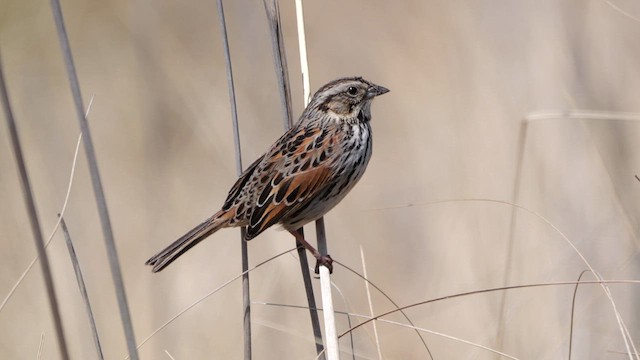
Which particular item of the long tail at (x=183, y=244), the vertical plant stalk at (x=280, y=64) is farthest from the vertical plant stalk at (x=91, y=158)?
the long tail at (x=183, y=244)

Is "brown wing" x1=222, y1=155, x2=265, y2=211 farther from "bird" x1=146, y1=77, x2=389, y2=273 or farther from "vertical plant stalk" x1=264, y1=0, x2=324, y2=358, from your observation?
"vertical plant stalk" x1=264, y1=0, x2=324, y2=358

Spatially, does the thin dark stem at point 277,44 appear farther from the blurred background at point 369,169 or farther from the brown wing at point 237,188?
the blurred background at point 369,169

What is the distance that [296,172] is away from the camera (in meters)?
3.56

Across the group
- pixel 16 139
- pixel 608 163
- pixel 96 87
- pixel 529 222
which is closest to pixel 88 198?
pixel 96 87

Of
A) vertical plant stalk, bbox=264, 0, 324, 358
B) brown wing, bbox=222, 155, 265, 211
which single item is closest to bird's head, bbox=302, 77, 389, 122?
brown wing, bbox=222, 155, 265, 211

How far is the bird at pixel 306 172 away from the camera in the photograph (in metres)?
3.52

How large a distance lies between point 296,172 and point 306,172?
4 centimetres

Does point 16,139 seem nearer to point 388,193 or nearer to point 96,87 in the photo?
point 388,193

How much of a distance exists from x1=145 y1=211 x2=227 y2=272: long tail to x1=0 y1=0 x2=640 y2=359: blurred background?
0.64m

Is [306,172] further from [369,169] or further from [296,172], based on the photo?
[369,169]

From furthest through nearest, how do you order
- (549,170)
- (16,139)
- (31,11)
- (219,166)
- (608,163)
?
(31,11)
(219,166)
(549,170)
(608,163)
(16,139)

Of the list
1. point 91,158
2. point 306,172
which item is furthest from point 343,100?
point 91,158

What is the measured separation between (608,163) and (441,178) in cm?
196

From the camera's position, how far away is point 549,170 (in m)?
5.06
